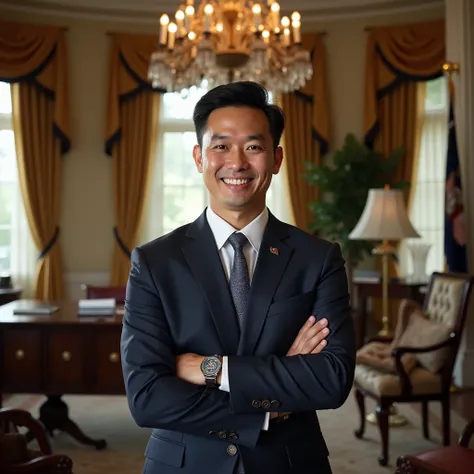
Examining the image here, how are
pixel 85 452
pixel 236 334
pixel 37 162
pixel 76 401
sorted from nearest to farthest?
pixel 236 334
pixel 85 452
pixel 76 401
pixel 37 162

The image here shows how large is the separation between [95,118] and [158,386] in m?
6.68

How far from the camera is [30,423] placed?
290 cm

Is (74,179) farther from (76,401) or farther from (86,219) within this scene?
(76,401)

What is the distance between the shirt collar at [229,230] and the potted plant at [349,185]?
5.64 meters

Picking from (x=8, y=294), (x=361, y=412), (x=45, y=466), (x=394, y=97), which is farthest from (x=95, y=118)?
(x=45, y=466)

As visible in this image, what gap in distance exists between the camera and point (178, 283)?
167 cm

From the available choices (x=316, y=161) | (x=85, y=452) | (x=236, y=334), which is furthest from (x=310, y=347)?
(x=316, y=161)

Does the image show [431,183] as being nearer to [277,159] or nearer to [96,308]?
[96,308]

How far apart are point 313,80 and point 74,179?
287 centimetres

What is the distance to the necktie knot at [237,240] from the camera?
1727 millimetres

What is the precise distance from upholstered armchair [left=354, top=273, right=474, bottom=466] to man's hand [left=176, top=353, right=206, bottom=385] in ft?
9.18

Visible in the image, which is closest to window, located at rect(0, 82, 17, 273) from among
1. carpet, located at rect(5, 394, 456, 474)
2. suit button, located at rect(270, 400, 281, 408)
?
carpet, located at rect(5, 394, 456, 474)

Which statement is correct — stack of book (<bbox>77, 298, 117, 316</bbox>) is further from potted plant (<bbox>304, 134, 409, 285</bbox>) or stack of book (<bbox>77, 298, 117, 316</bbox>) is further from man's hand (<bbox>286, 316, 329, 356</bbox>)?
potted plant (<bbox>304, 134, 409, 285</bbox>)

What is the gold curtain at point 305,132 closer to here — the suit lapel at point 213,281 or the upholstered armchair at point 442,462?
the upholstered armchair at point 442,462
